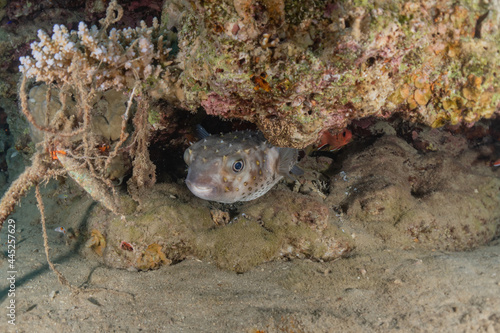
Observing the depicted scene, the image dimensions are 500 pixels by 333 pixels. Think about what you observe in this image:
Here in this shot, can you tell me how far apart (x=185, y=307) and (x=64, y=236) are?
285cm

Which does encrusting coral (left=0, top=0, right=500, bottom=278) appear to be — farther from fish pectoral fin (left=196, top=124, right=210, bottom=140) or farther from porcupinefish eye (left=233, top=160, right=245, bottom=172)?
fish pectoral fin (left=196, top=124, right=210, bottom=140)

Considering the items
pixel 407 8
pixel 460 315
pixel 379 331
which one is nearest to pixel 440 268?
pixel 460 315

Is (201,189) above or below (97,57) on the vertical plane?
below

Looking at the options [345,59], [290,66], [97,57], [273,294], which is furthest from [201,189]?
[345,59]

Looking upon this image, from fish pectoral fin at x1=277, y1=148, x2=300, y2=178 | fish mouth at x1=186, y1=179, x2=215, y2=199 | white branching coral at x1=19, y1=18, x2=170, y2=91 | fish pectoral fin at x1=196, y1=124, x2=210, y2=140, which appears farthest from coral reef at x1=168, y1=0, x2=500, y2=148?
fish pectoral fin at x1=196, y1=124, x2=210, y2=140

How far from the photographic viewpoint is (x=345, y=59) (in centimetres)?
244

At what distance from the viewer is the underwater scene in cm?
252

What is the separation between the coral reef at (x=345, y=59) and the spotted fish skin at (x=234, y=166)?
0.83 meters

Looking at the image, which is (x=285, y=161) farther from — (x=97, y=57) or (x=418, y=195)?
(x=97, y=57)

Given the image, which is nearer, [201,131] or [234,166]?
[234,166]

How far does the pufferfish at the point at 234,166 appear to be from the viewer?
3459mm

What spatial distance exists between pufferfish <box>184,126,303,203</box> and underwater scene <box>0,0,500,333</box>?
3 centimetres

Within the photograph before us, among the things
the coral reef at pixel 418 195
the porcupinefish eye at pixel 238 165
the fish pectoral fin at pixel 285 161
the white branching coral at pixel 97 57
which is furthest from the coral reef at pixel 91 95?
the coral reef at pixel 418 195

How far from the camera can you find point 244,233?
12.5ft
